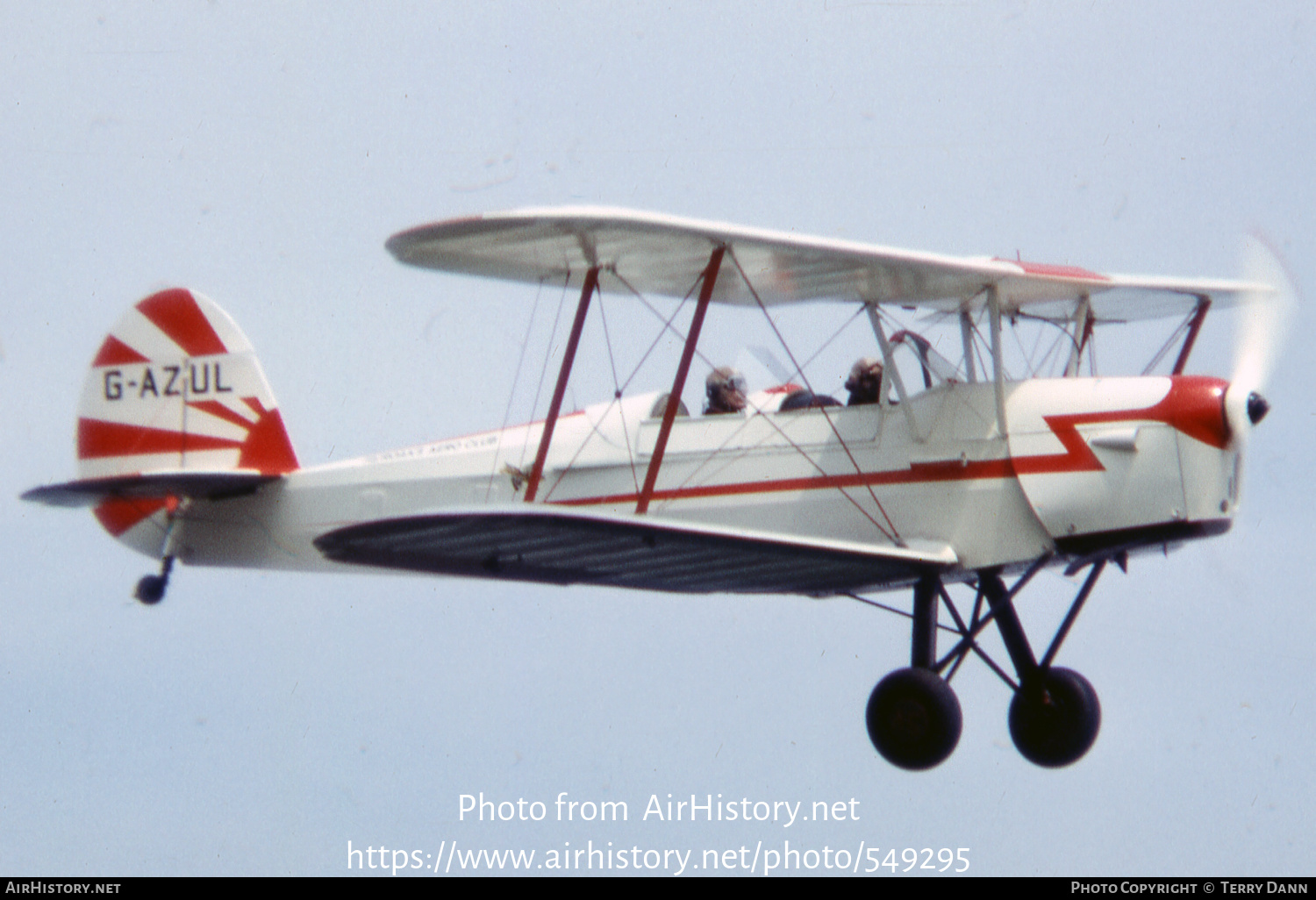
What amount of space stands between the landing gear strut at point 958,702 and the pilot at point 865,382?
1.24 metres

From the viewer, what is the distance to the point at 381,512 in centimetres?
1205

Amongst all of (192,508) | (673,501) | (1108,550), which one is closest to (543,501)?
(673,501)

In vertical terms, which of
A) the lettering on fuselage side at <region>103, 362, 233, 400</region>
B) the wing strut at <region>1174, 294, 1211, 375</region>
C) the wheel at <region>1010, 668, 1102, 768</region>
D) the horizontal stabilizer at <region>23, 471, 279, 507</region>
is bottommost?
the wheel at <region>1010, 668, 1102, 768</region>

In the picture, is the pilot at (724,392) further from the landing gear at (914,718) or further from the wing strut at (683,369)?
the landing gear at (914,718)

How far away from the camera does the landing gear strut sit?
9617 mm

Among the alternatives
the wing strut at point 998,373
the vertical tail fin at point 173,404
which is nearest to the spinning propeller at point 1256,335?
the wing strut at point 998,373

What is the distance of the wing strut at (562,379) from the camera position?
1037cm

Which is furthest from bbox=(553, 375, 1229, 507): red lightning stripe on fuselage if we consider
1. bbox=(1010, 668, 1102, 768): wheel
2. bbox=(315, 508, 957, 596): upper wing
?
bbox=(1010, 668, 1102, 768): wheel

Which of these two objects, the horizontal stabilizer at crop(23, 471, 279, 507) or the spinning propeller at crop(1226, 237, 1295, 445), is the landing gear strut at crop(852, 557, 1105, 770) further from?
the horizontal stabilizer at crop(23, 471, 279, 507)

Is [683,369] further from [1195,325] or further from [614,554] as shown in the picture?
[1195,325]

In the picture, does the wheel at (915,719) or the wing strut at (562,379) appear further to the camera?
the wing strut at (562,379)

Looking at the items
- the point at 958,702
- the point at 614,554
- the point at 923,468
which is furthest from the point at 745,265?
the point at 958,702

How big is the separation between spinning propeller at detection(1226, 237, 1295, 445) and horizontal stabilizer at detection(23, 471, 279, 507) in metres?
6.63

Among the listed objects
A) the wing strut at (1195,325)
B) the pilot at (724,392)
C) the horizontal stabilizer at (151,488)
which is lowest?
the horizontal stabilizer at (151,488)
